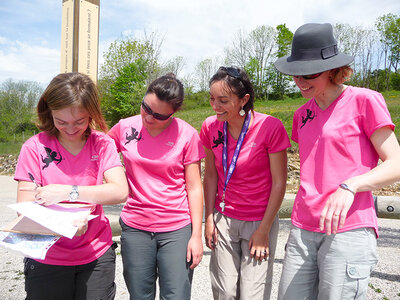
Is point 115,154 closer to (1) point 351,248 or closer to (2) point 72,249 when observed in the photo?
(2) point 72,249

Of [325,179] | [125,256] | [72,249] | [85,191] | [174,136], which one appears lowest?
[125,256]

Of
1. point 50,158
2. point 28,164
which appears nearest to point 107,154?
point 50,158

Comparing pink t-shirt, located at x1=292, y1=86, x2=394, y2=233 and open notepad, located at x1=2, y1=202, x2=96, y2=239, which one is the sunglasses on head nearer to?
pink t-shirt, located at x1=292, y1=86, x2=394, y2=233

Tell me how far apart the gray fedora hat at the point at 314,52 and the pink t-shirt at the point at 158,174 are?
33.0 inches

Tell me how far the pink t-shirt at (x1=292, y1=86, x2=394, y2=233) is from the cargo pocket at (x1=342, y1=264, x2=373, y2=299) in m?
0.20

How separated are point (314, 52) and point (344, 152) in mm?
591

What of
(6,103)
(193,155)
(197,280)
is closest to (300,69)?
(193,155)

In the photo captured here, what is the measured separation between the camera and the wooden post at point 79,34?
164 inches

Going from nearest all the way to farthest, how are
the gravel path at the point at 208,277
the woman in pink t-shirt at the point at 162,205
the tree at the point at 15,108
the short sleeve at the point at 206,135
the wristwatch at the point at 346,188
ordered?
the wristwatch at the point at 346,188, the woman in pink t-shirt at the point at 162,205, the short sleeve at the point at 206,135, the gravel path at the point at 208,277, the tree at the point at 15,108

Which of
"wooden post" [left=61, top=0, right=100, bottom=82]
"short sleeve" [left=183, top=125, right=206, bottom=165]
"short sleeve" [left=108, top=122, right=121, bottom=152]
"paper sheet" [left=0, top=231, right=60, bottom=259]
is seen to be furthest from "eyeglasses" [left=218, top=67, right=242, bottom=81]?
"wooden post" [left=61, top=0, right=100, bottom=82]

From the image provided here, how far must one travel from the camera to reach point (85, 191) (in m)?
1.82

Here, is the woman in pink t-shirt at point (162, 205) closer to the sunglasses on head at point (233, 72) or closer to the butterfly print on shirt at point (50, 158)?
the sunglasses on head at point (233, 72)

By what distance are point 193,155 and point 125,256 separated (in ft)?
2.73

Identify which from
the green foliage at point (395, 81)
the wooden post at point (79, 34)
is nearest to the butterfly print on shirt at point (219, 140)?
the wooden post at point (79, 34)
